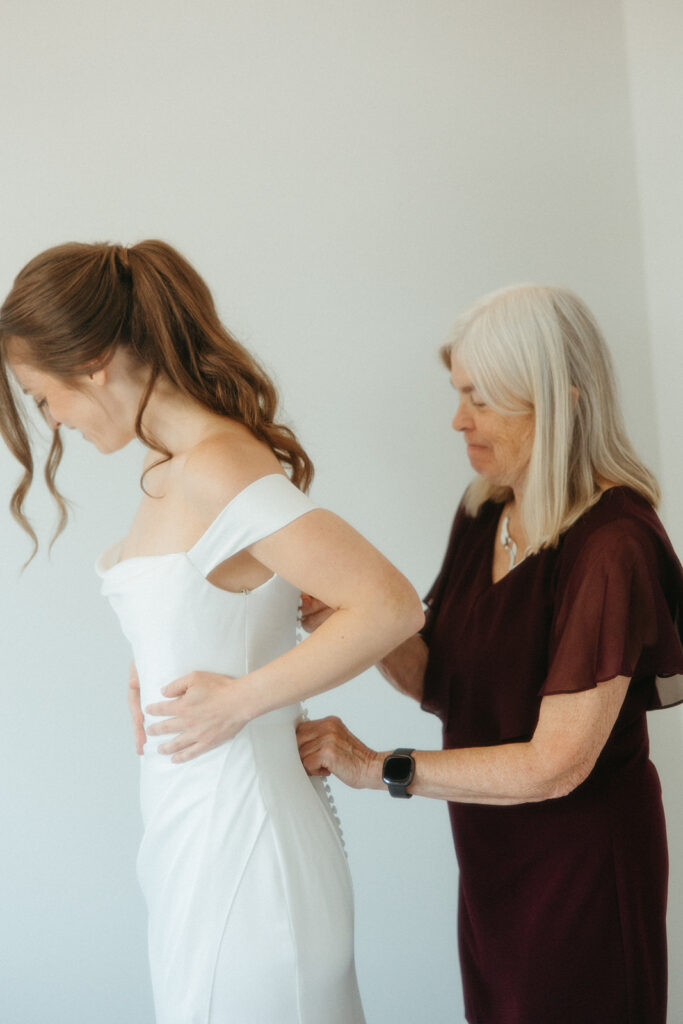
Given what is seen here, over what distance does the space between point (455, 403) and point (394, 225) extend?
40 centimetres

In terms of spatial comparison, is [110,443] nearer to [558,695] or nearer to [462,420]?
[462,420]

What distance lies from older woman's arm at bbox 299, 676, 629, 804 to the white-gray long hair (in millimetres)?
253

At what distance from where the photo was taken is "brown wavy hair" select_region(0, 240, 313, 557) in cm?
123

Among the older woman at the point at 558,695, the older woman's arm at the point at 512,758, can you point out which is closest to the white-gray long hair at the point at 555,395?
the older woman at the point at 558,695

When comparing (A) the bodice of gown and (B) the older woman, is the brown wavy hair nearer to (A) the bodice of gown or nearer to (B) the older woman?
(A) the bodice of gown

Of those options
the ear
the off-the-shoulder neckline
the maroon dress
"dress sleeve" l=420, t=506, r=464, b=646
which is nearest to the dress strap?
the off-the-shoulder neckline

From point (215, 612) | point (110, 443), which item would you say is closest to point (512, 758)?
point (215, 612)

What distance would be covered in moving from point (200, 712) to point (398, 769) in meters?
0.36

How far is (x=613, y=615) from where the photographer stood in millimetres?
1381

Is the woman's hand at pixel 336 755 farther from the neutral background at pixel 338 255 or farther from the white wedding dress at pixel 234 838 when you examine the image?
the neutral background at pixel 338 255

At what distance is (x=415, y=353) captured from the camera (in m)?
2.16

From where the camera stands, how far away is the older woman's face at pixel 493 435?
1.53m

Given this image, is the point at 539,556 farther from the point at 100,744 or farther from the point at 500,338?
the point at 100,744

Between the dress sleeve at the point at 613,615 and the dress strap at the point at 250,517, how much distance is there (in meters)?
0.44
